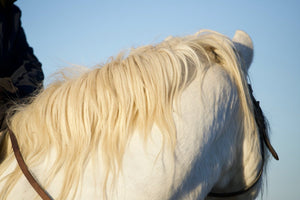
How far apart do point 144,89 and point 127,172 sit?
31cm

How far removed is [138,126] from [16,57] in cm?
154

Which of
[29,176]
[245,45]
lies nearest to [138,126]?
[29,176]

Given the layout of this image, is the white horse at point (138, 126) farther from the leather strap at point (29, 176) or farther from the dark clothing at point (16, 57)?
the dark clothing at point (16, 57)

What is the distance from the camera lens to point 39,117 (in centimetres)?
122

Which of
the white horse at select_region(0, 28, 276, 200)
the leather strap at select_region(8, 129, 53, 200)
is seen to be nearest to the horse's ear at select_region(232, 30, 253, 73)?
the white horse at select_region(0, 28, 276, 200)

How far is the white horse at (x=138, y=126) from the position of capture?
42.1 inches

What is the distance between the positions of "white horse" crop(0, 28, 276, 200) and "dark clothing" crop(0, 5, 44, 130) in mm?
512

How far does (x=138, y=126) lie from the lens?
1.12 meters

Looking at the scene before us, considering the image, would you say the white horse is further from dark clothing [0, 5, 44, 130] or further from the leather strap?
dark clothing [0, 5, 44, 130]

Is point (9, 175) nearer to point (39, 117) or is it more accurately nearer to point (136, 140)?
point (39, 117)

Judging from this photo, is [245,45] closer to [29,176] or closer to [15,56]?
[29,176]

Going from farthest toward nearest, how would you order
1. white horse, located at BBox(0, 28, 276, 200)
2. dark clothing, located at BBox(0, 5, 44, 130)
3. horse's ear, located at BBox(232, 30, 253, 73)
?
1. dark clothing, located at BBox(0, 5, 44, 130)
2. horse's ear, located at BBox(232, 30, 253, 73)
3. white horse, located at BBox(0, 28, 276, 200)

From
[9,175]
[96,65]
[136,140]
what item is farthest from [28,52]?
[136,140]

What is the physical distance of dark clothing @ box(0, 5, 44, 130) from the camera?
187 centimetres
